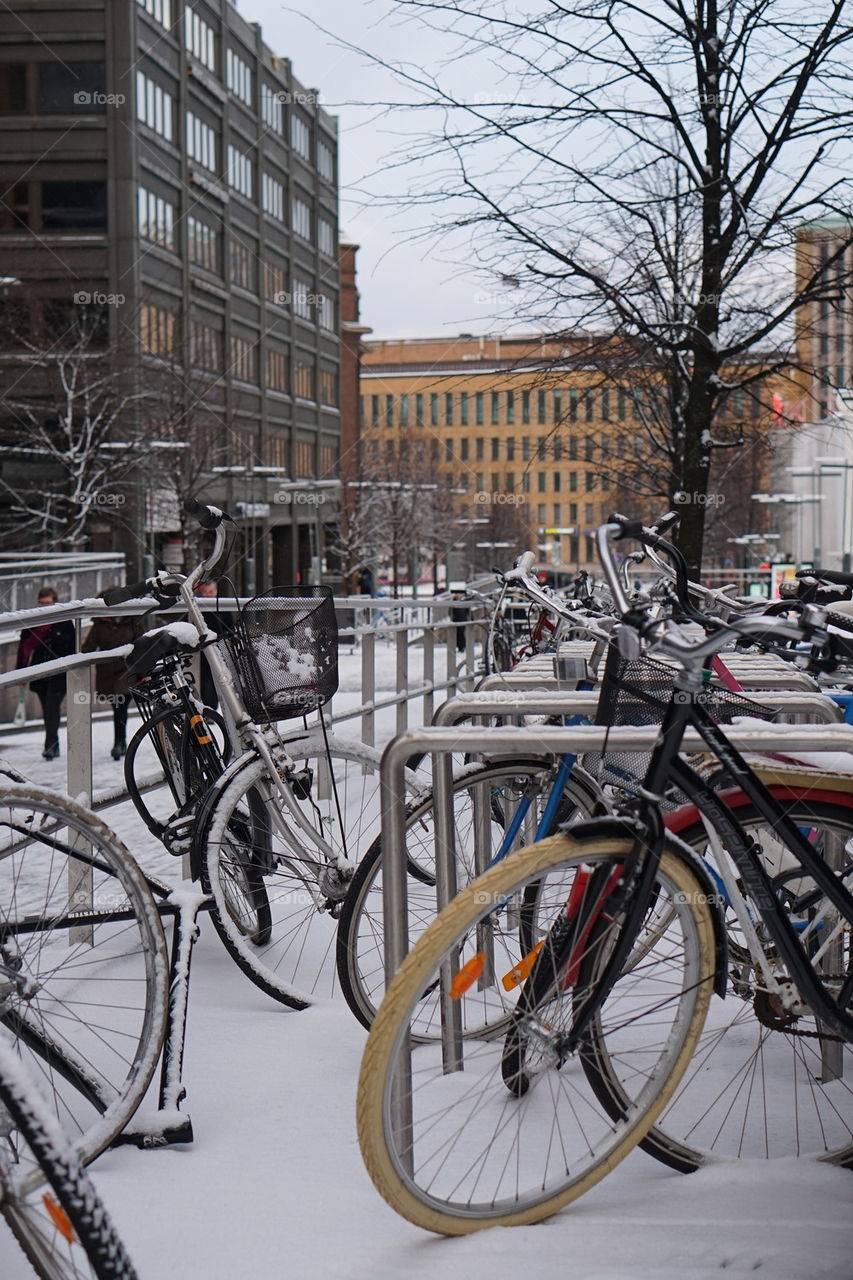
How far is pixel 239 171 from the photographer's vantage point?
5791cm

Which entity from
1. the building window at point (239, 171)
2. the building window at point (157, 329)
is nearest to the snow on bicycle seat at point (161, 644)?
the building window at point (157, 329)

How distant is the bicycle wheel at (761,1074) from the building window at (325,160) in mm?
70725

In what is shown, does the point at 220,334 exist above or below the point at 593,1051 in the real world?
above

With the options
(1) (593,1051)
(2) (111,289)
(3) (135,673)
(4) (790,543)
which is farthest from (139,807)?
(4) (790,543)

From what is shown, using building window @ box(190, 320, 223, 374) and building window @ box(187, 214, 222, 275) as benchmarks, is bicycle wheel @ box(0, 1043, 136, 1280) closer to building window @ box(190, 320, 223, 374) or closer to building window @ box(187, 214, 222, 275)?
building window @ box(190, 320, 223, 374)

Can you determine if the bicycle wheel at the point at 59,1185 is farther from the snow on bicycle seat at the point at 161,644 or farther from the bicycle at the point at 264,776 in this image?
the snow on bicycle seat at the point at 161,644

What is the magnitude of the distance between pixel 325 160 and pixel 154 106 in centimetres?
2573

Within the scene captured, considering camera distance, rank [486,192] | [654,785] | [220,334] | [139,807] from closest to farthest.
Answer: [654,785], [139,807], [486,192], [220,334]

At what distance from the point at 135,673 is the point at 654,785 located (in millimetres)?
2282

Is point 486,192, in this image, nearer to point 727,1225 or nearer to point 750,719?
point 750,719

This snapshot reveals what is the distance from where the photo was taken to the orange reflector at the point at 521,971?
9.11 feet

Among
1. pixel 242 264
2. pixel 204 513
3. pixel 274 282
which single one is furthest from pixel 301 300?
pixel 204 513

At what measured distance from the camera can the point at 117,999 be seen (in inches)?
140

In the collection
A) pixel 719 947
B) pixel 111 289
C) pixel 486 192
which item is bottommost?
pixel 719 947
